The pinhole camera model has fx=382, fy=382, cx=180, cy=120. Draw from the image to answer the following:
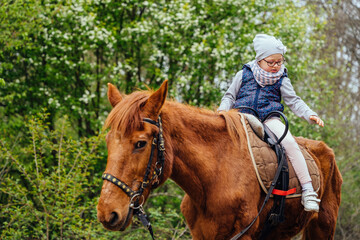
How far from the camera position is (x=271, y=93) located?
3682 mm

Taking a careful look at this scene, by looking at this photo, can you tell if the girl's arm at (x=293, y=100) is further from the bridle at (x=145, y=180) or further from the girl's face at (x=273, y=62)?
the bridle at (x=145, y=180)

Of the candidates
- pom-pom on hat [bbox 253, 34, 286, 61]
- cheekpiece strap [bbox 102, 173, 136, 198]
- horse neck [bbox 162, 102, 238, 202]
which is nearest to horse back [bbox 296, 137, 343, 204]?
pom-pom on hat [bbox 253, 34, 286, 61]

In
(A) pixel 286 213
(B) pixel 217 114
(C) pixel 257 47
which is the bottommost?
(A) pixel 286 213

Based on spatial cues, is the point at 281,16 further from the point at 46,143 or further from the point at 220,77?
the point at 46,143

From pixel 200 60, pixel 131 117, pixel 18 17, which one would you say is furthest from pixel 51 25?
pixel 131 117

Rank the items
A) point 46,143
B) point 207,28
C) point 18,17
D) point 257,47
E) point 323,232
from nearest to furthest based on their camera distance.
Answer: point 257,47 → point 323,232 → point 46,143 → point 18,17 → point 207,28

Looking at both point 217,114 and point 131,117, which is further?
point 217,114

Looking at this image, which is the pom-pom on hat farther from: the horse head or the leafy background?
the leafy background

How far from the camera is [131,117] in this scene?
2.71 m

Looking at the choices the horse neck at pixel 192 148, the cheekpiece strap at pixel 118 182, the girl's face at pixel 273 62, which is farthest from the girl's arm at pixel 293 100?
the cheekpiece strap at pixel 118 182

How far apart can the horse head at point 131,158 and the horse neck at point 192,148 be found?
0.65ft

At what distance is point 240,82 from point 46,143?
127 inches

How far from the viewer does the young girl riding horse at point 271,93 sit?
3.50 meters

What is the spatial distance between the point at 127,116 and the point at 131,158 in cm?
30
